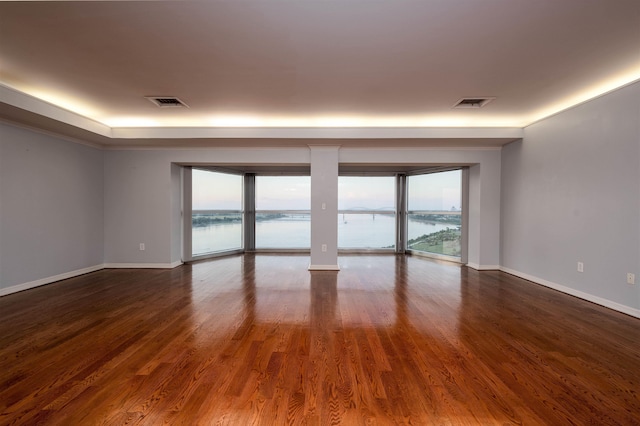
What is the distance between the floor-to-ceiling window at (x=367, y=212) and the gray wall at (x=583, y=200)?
2.95 m

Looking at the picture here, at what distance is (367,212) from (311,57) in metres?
5.18

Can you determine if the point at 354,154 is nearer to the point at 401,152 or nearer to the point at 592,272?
the point at 401,152

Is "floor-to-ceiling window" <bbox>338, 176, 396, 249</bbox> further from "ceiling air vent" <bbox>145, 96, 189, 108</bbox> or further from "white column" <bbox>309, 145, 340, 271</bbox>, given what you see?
"ceiling air vent" <bbox>145, 96, 189, 108</bbox>

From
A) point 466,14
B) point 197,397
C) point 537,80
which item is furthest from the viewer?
point 537,80

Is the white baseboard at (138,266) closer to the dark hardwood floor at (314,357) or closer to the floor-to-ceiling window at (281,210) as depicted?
the dark hardwood floor at (314,357)

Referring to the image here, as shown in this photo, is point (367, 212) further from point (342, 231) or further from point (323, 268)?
point (323, 268)

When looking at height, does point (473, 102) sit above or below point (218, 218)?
above

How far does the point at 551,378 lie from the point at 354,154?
4175 millimetres

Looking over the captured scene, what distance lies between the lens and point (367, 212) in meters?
7.44

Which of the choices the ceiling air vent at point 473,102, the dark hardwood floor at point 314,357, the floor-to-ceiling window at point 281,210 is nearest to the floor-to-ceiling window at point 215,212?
the floor-to-ceiling window at point 281,210

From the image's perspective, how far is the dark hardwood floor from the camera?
1.59 meters

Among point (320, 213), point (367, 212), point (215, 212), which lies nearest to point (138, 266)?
point (215, 212)

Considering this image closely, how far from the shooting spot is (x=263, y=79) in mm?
3121

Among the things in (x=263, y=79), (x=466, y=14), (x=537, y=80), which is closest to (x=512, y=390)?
(x=466, y=14)
